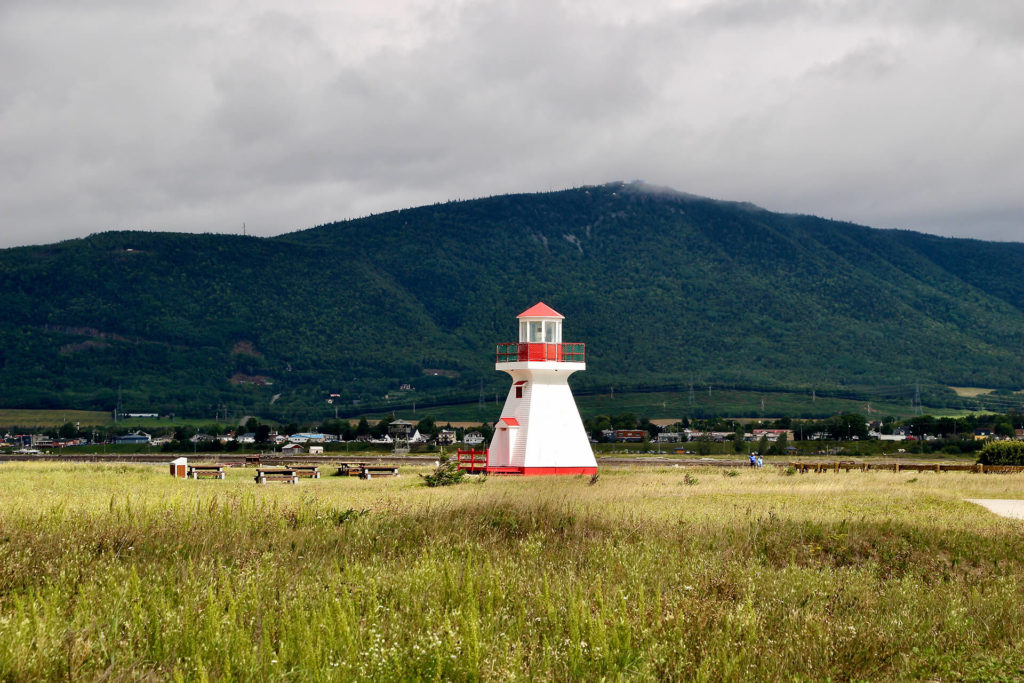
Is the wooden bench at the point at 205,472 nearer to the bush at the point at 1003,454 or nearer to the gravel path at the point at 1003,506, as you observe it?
the gravel path at the point at 1003,506

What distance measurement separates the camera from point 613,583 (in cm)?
1552

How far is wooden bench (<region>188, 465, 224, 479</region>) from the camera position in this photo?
4273cm

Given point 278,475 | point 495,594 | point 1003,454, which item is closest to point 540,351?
point 278,475

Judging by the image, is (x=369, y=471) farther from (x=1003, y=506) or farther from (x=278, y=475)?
(x=1003, y=506)

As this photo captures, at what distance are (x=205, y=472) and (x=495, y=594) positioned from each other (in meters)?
34.1

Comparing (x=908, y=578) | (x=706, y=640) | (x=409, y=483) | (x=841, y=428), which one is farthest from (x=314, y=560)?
(x=841, y=428)

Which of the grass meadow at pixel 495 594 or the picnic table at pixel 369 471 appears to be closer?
the grass meadow at pixel 495 594

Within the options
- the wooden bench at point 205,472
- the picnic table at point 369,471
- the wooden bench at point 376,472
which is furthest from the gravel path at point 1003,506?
the wooden bench at point 205,472

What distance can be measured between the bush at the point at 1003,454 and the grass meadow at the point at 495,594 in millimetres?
28581

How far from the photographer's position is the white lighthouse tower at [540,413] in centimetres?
4494

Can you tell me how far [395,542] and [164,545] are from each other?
12.6ft

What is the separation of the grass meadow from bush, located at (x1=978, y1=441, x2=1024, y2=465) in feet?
93.8

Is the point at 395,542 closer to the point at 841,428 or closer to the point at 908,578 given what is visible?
the point at 908,578

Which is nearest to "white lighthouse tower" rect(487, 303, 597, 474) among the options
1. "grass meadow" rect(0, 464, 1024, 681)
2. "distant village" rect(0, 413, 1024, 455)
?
"grass meadow" rect(0, 464, 1024, 681)
